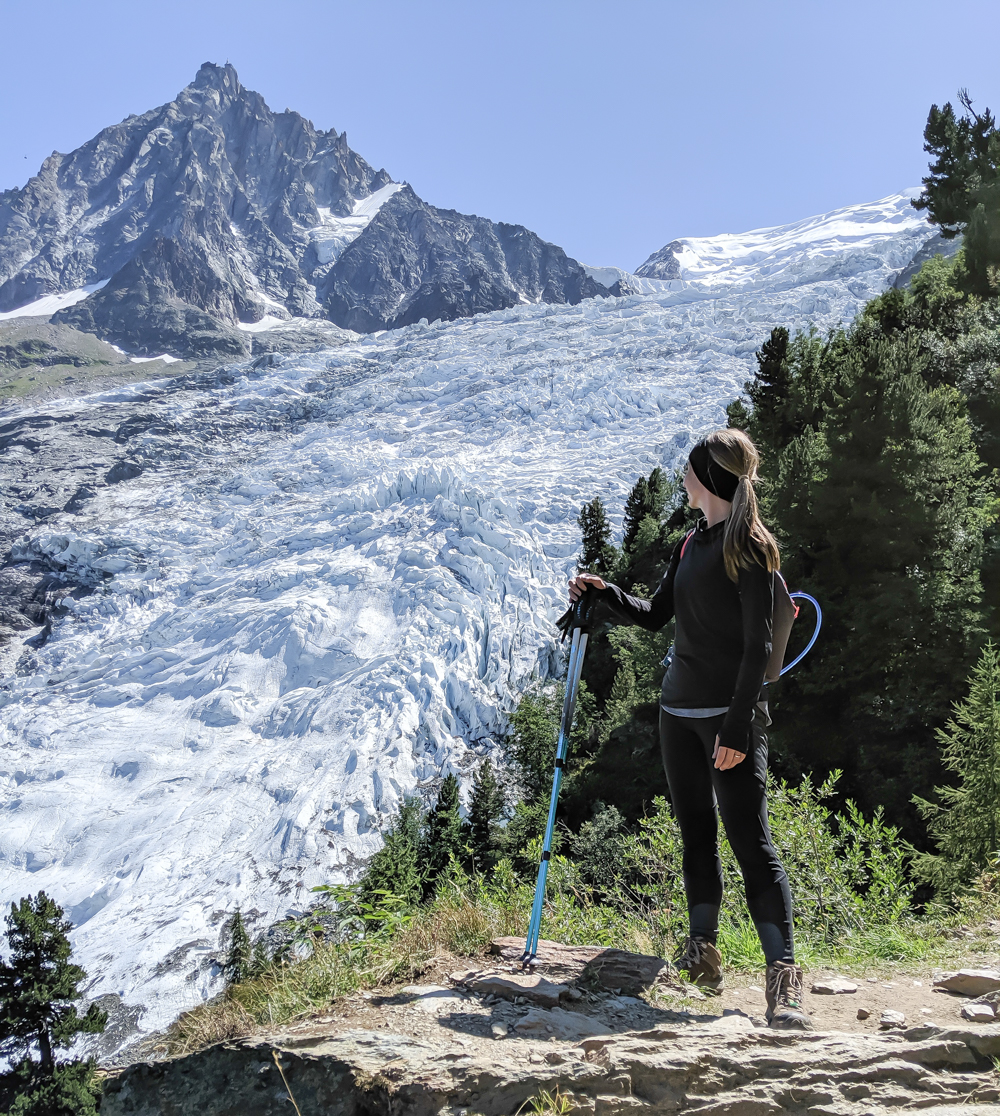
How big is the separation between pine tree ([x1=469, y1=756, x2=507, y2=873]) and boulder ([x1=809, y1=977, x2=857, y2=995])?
17.5 m

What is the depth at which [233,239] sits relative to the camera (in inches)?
6230

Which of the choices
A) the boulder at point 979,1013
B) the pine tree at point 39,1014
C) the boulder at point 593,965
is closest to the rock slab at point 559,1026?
the boulder at point 593,965

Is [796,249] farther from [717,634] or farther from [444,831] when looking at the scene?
[717,634]

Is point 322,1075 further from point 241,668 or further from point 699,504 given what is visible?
point 241,668

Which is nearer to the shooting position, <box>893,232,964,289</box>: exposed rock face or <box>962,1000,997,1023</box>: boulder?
<box>962,1000,997,1023</box>: boulder

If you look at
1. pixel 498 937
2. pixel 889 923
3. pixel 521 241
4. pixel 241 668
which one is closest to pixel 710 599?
pixel 498 937

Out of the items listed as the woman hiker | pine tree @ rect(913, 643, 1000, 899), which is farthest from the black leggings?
pine tree @ rect(913, 643, 1000, 899)

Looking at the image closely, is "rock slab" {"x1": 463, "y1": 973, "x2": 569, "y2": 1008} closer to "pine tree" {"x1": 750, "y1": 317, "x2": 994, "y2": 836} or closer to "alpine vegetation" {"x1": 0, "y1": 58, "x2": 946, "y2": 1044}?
"alpine vegetation" {"x1": 0, "y1": 58, "x2": 946, "y2": 1044}

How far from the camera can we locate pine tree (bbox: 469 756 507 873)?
63.8ft

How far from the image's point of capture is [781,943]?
7.13ft

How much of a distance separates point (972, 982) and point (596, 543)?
29.7 meters

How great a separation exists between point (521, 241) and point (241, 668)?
5383 inches

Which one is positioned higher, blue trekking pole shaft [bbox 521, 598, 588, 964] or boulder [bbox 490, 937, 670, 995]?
blue trekking pole shaft [bbox 521, 598, 588, 964]

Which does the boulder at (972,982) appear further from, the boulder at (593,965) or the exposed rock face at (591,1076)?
the boulder at (593,965)
